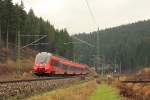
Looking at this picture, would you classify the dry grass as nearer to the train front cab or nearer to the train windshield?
the train front cab

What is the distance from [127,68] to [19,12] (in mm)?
79754

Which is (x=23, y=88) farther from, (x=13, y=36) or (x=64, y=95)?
(x=13, y=36)

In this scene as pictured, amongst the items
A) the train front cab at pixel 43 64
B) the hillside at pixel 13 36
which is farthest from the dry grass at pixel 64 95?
the hillside at pixel 13 36

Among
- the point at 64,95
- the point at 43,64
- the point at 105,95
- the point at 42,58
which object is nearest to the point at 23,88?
the point at 64,95

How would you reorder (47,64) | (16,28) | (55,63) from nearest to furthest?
(47,64) < (55,63) < (16,28)

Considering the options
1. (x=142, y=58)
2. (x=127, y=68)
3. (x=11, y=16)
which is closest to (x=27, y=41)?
(x=11, y=16)

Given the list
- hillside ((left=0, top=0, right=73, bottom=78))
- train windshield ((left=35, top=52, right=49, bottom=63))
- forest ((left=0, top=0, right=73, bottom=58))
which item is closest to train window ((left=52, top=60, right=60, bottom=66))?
train windshield ((left=35, top=52, right=49, bottom=63))

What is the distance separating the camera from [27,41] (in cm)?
11250

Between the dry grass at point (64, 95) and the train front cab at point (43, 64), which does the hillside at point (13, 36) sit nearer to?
the train front cab at point (43, 64)

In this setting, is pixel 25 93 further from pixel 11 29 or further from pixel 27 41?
pixel 27 41

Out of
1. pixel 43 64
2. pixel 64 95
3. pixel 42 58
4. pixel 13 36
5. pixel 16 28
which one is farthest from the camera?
pixel 13 36

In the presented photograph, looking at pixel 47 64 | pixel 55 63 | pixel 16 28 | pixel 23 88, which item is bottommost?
pixel 23 88

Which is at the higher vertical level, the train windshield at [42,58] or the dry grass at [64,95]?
the train windshield at [42,58]

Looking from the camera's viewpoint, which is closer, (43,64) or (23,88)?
(23,88)
